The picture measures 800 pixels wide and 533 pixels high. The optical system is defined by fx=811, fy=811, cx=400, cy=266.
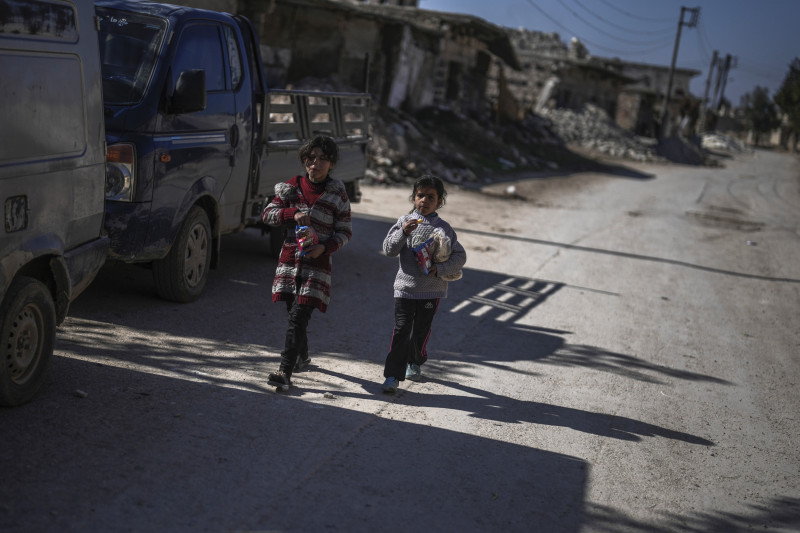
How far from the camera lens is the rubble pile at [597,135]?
130ft

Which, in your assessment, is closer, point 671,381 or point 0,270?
point 0,270

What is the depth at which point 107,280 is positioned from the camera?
7059mm

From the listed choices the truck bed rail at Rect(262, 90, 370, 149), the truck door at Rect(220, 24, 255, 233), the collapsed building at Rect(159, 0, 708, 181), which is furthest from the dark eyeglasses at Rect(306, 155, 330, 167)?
the collapsed building at Rect(159, 0, 708, 181)

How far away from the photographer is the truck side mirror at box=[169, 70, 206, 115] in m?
5.79

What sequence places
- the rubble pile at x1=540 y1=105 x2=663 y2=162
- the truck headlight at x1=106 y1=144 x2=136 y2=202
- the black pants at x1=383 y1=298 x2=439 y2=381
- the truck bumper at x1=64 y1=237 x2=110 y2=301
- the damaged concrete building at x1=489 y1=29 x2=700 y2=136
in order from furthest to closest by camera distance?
the damaged concrete building at x1=489 y1=29 x2=700 y2=136 < the rubble pile at x1=540 y1=105 x2=663 y2=162 < the truck headlight at x1=106 y1=144 x2=136 y2=202 < the black pants at x1=383 y1=298 x2=439 y2=381 < the truck bumper at x1=64 y1=237 x2=110 y2=301

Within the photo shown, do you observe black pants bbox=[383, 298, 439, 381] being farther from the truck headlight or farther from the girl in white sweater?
the truck headlight

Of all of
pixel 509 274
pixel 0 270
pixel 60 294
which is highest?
pixel 0 270

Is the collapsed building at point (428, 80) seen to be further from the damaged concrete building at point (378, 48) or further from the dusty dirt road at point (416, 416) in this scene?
the dusty dirt road at point (416, 416)

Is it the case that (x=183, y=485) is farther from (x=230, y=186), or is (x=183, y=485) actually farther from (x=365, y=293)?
(x=365, y=293)

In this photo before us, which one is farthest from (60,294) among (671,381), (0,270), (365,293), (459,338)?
(671,381)

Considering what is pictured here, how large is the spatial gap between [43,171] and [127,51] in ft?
7.96

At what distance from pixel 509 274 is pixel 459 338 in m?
3.28

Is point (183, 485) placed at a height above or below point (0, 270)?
below

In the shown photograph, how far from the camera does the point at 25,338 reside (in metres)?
4.20
